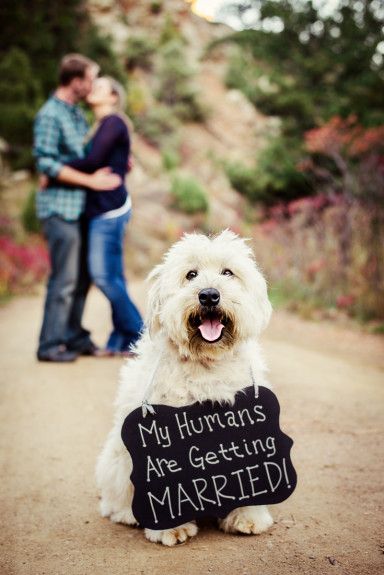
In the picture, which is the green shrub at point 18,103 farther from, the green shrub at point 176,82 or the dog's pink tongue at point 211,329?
the dog's pink tongue at point 211,329

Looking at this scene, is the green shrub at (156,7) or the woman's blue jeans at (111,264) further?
the green shrub at (156,7)

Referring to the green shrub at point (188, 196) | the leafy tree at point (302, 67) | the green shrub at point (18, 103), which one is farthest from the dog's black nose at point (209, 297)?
the green shrub at point (18, 103)

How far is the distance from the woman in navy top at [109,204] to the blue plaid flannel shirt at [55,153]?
14 cm

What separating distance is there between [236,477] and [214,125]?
108ft

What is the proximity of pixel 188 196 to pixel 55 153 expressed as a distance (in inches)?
556

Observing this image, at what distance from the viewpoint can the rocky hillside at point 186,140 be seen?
57.1 ft

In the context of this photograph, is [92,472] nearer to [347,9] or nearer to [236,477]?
Answer: [236,477]

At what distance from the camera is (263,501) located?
235 cm

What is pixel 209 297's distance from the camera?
2.34m

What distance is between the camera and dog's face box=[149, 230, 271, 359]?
2355 millimetres

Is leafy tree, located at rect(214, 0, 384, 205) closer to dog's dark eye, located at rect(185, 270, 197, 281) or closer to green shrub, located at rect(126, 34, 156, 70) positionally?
dog's dark eye, located at rect(185, 270, 197, 281)

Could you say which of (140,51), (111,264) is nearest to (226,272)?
A: (111,264)

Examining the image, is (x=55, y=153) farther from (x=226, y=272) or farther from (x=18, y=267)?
(x=18, y=267)

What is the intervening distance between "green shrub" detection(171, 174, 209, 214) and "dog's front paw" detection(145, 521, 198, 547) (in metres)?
17.0
